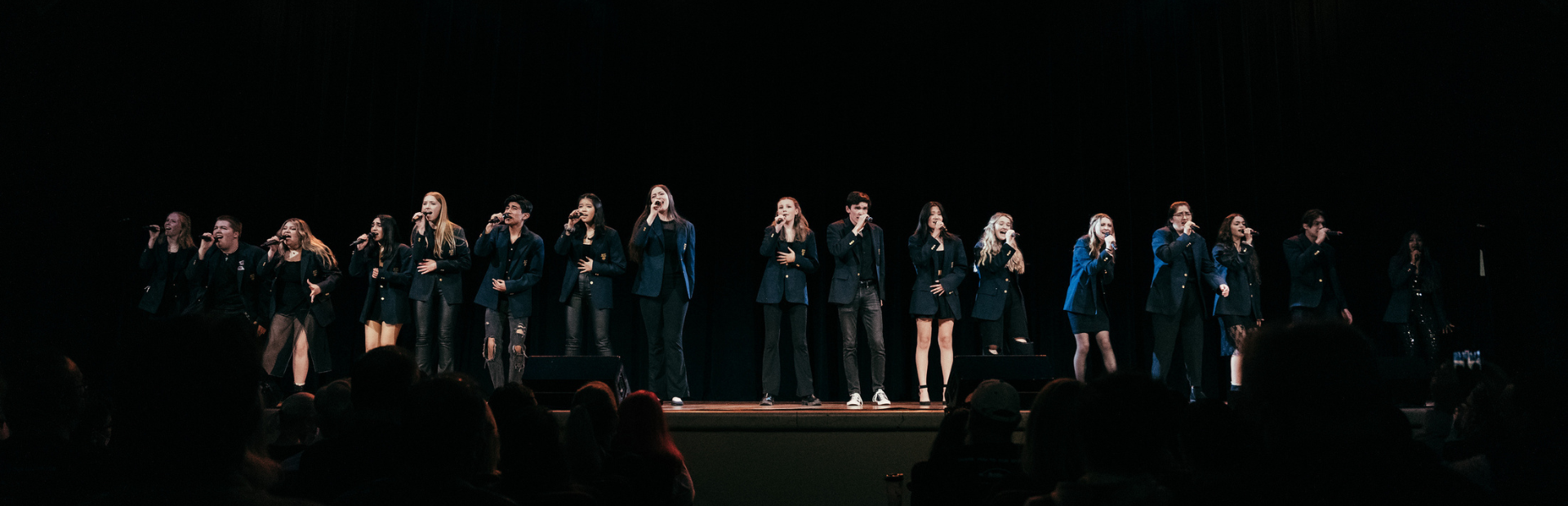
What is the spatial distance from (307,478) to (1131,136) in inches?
360

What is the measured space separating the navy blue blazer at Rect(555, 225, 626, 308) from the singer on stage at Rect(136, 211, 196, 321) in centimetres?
368

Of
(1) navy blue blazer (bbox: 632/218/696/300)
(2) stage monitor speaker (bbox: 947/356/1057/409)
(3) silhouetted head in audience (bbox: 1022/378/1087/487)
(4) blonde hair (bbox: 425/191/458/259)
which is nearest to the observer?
(3) silhouetted head in audience (bbox: 1022/378/1087/487)

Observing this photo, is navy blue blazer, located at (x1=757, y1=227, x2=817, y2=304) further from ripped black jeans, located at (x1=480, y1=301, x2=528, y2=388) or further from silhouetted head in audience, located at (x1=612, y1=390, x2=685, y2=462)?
silhouetted head in audience, located at (x1=612, y1=390, x2=685, y2=462)

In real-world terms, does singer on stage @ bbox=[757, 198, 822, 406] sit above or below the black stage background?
below

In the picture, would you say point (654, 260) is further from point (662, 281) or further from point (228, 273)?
point (228, 273)

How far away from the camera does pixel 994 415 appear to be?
10.2 ft

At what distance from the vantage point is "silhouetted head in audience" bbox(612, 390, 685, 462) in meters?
3.47

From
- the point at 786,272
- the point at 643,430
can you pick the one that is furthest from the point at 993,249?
the point at 643,430

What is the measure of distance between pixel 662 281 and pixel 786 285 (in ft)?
3.47

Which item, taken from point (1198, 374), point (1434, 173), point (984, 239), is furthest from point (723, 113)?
point (1434, 173)

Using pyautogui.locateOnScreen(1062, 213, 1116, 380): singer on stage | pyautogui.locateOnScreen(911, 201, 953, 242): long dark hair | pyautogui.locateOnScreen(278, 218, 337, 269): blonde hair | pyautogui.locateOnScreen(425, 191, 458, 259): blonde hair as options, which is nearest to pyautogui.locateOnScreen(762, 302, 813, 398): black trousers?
pyautogui.locateOnScreen(911, 201, 953, 242): long dark hair

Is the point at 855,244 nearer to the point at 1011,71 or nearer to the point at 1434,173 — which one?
the point at 1011,71

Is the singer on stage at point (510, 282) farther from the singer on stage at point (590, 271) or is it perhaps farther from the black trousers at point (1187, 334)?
the black trousers at point (1187, 334)

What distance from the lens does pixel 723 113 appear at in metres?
9.96
